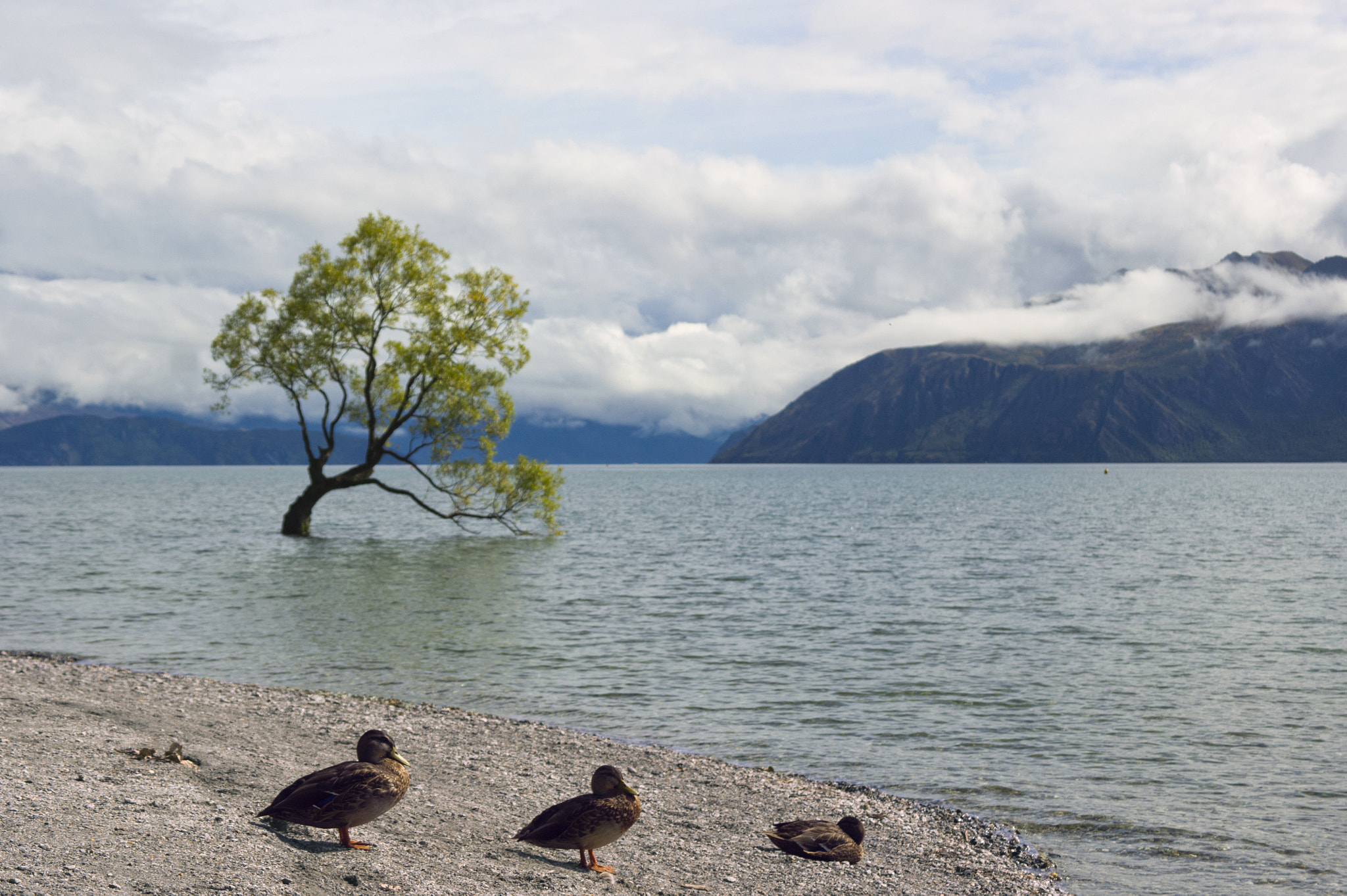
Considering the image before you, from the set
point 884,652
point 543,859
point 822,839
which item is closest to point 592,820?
point 543,859

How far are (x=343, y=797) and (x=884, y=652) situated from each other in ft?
72.7

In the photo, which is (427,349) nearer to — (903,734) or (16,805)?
(903,734)

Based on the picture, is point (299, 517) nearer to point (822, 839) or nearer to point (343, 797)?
point (343, 797)

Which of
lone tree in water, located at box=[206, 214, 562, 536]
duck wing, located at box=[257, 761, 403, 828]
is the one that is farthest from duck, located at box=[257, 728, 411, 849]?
lone tree in water, located at box=[206, 214, 562, 536]

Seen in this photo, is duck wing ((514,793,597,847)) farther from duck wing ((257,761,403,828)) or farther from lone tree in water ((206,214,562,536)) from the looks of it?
lone tree in water ((206,214,562,536))

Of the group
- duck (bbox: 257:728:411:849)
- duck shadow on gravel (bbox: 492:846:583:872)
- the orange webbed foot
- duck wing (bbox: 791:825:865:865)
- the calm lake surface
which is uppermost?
duck (bbox: 257:728:411:849)

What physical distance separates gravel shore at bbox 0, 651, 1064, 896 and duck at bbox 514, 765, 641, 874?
1.02 ft

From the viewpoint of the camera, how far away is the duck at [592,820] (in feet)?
35.3

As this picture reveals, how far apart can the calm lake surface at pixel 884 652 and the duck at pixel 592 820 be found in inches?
253

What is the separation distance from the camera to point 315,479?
220ft

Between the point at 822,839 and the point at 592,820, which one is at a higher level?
the point at 592,820

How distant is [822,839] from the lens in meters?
12.5

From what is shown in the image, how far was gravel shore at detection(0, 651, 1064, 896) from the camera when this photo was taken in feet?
30.5

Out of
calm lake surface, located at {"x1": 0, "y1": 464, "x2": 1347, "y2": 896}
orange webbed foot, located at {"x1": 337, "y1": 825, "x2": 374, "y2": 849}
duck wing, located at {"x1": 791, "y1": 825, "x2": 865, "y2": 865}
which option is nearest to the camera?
orange webbed foot, located at {"x1": 337, "y1": 825, "x2": 374, "y2": 849}
